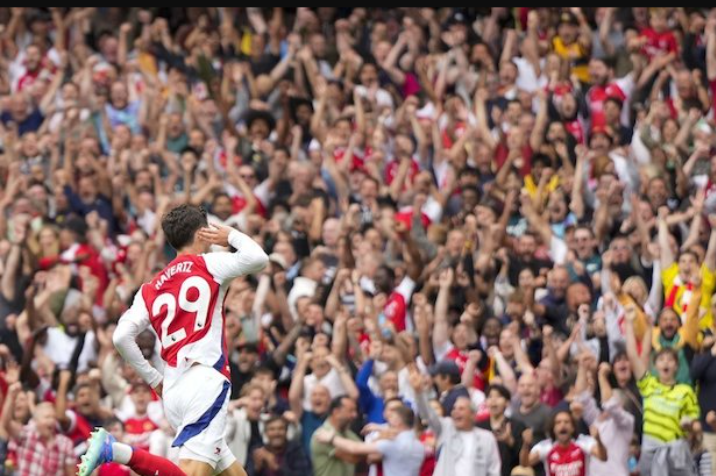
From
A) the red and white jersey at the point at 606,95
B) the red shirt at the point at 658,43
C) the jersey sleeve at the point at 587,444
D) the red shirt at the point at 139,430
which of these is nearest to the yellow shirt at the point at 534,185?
the red and white jersey at the point at 606,95

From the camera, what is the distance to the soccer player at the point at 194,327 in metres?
12.0

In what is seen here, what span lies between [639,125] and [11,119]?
22.5 ft

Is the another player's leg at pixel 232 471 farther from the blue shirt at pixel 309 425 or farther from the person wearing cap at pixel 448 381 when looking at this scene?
the blue shirt at pixel 309 425

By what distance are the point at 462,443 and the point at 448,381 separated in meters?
1.11

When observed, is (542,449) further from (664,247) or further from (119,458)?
(119,458)

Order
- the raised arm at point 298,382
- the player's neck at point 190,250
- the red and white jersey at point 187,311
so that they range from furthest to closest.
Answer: the raised arm at point 298,382
the player's neck at point 190,250
the red and white jersey at point 187,311

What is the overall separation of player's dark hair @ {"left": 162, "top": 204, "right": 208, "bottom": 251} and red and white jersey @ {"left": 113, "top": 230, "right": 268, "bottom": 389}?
128mm

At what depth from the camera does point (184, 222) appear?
478 inches

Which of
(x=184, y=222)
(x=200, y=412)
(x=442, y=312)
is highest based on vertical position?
(x=184, y=222)

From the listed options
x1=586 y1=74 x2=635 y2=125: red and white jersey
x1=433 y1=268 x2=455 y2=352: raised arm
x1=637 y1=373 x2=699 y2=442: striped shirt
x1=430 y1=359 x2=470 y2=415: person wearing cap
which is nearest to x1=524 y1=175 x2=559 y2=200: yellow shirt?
x1=586 y1=74 x2=635 y2=125: red and white jersey

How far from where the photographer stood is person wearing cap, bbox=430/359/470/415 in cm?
1595

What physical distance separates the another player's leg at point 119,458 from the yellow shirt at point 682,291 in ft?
23.8

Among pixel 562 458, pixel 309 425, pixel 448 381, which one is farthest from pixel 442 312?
pixel 562 458

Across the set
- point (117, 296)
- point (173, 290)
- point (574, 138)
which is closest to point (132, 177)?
point (117, 296)
